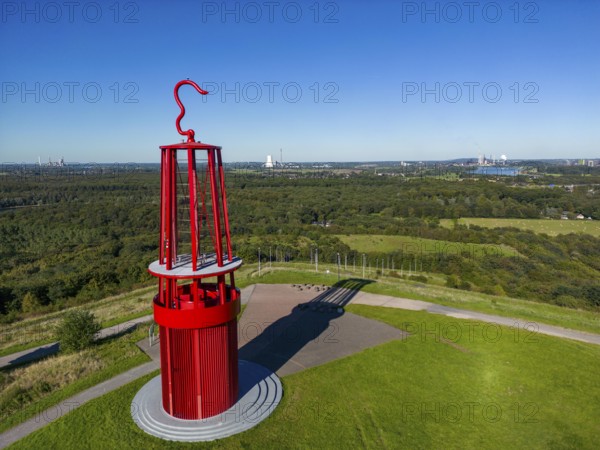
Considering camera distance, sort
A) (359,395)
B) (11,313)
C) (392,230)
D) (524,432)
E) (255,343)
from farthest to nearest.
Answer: (392,230) < (11,313) < (255,343) < (359,395) < (524,432)

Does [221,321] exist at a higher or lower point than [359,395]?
higher

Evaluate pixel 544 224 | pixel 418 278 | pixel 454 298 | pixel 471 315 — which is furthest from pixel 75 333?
pixel 544 224

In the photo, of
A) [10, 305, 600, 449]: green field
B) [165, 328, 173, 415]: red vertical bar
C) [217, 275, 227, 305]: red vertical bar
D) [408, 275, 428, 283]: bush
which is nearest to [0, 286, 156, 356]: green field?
[10, 305, 600, 449]: green field

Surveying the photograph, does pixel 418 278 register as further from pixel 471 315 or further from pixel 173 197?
pixel 173 197

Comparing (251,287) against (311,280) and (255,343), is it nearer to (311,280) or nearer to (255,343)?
(311,280)

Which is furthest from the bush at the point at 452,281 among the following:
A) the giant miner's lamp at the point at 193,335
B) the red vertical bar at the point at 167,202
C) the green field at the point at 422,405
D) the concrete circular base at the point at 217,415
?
the red vertical bar at the point at 167,202

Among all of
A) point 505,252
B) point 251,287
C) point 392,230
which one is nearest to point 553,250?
point 505,252

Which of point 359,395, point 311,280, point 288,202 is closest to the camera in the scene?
point 359,395
